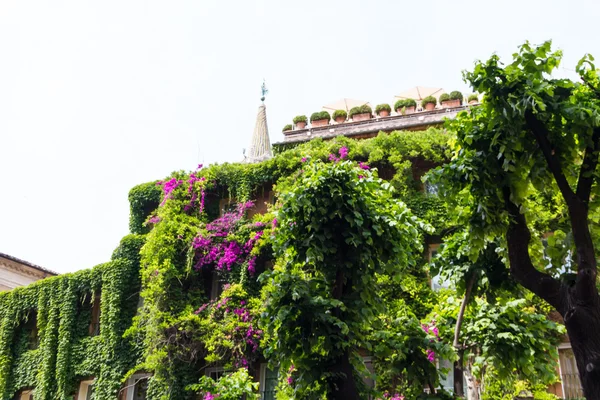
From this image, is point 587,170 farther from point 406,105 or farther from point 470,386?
point 406,105

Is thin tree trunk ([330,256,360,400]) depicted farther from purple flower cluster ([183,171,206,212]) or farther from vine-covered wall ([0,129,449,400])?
purple flower cluster ([183,171,206,212])

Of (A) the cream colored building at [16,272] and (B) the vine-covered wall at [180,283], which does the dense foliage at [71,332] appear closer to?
(B) the vine-covered wall at [180,283]

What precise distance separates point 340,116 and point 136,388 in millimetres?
13989

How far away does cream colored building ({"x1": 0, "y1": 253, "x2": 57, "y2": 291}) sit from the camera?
3231cm

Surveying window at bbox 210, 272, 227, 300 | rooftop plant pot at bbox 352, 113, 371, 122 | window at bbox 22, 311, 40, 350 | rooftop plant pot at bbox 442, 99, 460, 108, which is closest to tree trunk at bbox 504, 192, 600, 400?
window at bbox 210, 272, 227, 300

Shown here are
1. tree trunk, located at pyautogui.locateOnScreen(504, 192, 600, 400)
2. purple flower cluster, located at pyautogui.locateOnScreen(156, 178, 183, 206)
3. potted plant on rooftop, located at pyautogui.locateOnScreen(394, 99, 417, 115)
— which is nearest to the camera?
tree trunk, located at pyautogui.locateOnScreen(504, 192, 600, 400)

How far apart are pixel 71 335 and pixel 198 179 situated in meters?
8.18

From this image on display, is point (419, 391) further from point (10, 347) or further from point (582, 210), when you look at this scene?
point (10, 347)

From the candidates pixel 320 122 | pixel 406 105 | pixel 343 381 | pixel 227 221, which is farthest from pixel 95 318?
pixel 343 381

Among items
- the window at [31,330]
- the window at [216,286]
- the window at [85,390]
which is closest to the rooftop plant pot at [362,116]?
the window at [216,286]

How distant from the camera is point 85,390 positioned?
2412 cm

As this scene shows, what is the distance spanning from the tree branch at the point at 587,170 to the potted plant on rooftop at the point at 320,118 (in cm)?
1920

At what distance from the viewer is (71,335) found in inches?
954

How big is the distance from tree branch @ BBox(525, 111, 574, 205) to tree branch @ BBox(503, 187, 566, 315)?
2.23 ft
